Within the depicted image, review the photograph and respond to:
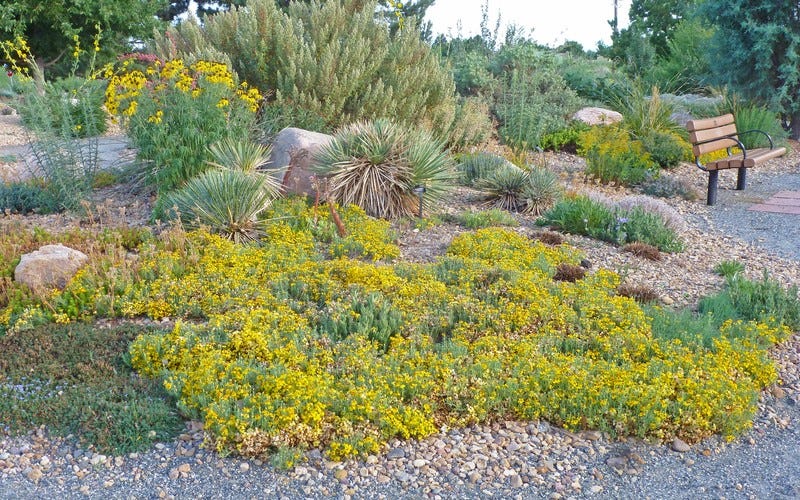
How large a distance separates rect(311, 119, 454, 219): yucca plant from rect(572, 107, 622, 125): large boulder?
6.73 m

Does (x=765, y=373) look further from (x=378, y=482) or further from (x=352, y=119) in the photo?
(x=352, y=119)

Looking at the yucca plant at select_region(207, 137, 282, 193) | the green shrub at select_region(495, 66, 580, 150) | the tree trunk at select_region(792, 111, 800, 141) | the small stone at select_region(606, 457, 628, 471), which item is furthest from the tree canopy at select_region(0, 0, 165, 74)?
the small stone at select_region(606, 457, 628, 471)

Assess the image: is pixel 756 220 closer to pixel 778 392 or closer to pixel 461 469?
pixel 778 392

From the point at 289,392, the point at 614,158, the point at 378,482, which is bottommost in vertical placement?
the point at 378,482

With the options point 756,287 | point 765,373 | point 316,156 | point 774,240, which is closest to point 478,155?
point 316,156

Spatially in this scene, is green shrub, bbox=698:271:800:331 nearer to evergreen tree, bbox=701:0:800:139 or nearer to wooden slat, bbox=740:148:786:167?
wooden slat, bbox=740:148:786:167

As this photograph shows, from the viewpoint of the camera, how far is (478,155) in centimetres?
992

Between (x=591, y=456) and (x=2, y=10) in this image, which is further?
(x=2, y=10)

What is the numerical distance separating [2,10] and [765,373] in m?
23.6

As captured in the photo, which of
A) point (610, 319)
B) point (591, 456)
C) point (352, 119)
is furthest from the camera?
point (352, 119)

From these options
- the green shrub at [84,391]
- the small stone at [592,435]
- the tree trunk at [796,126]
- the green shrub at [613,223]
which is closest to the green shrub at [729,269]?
the green shrub at [613,223]

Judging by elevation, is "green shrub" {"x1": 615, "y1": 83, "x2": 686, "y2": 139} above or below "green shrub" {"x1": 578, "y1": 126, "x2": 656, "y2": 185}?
above

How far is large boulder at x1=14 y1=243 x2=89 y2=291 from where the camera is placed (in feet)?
18.0

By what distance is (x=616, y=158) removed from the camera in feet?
34.1
